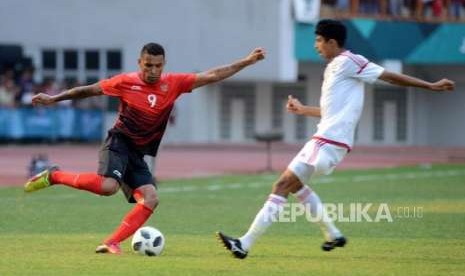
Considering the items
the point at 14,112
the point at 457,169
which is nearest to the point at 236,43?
the point at 14,112

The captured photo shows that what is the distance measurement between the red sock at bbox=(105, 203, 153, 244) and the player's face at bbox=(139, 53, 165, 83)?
1294 mm

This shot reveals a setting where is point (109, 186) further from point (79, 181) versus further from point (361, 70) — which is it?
point (361, 70)

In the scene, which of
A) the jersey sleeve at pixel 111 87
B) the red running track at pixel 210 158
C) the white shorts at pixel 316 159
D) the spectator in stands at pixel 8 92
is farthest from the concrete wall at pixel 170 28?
the white shorts at pixel 316 159

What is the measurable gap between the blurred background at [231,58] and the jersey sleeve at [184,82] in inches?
1153

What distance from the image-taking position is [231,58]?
149ft

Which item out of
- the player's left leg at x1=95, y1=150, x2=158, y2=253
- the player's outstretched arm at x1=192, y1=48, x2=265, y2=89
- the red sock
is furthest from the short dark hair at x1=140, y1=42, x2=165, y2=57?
the red sock

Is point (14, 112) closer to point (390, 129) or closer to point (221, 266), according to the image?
point (390, 129)

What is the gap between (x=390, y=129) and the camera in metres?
47.9

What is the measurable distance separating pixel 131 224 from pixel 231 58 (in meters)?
32.4

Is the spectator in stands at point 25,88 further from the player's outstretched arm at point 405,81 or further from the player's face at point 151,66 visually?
the player's outstretched arm at point 405,81

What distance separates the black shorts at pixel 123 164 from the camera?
13.2 metres

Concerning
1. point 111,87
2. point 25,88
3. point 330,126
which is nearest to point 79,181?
point 111,87

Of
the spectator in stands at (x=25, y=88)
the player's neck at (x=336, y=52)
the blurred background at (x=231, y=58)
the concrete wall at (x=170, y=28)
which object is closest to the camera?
the player's neck at (x=336, y=52)

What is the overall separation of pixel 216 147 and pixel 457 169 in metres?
12.5
